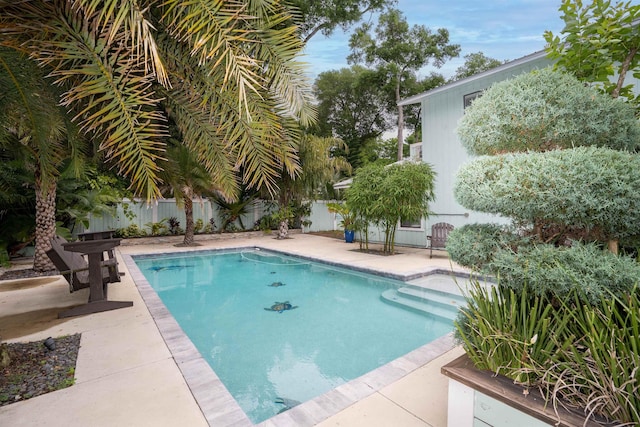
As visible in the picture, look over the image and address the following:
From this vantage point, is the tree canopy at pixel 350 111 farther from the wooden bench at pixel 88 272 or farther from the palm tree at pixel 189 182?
the wooden bench at pixel 88 272

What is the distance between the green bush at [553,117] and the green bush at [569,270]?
0.87 meters

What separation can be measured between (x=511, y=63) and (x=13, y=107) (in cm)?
1090

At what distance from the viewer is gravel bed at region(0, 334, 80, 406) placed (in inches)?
111

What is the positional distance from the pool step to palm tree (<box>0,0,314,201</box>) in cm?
417

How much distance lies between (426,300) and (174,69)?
19.3 ft

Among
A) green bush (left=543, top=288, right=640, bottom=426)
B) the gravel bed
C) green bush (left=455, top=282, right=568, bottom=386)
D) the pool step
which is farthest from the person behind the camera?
the pool step

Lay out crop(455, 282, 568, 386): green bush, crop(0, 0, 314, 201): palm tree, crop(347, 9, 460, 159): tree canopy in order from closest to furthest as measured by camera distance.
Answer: crop(455, 282, 568, 386): green bush → crop(0, 0, 314, 201): palm tree → crop(347, 9, 460, 159): tree canopy

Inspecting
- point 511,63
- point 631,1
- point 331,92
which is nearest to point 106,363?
point 631,1

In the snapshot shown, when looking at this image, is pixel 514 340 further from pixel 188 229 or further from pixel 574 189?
pixel 188 229

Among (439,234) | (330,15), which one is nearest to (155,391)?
(439,234)

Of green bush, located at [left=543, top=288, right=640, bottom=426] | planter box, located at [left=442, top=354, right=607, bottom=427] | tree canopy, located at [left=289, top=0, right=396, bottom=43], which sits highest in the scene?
tree canopy, located at [left=289, top=0, right=396, bottom=43]

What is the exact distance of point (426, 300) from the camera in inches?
253

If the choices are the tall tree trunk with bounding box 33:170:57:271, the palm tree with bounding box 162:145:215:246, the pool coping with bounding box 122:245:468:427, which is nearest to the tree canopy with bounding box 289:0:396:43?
the palm tree with bounding box 162:145:215:246

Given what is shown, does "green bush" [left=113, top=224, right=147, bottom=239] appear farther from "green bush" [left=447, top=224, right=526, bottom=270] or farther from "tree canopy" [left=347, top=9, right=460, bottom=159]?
"tree canopy" [left=347, top=9, right=460, bottom=159]
